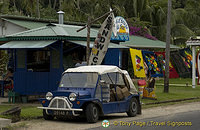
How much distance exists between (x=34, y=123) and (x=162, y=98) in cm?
995

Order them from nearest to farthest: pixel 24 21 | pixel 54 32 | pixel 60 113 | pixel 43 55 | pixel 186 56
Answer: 1. pixel 60 113
2. pixel 54 32
3. pixel 43 55
4. pixel 24 21
5. pixel 186 56

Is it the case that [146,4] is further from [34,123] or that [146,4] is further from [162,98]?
[34,123]

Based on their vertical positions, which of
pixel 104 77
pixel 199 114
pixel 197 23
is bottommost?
pixel 199 114

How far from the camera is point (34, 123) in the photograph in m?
13.4

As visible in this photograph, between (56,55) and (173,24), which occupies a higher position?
(173,24)

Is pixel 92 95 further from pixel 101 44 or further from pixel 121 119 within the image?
pixel 101 44

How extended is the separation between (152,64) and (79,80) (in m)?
18.2

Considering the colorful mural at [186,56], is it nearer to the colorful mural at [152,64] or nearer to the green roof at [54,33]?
the colorful mural at [152,64]

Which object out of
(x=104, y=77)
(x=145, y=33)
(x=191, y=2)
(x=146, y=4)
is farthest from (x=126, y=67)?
(x=191, y=2)

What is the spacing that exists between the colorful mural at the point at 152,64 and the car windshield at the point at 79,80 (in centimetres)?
1710

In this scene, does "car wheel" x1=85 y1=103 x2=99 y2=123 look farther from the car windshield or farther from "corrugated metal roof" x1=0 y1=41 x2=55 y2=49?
"corrugated metal roof" x1=0 y1=41 x2=55 y2=49

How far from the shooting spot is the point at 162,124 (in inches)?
514

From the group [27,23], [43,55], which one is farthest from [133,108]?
[27,23]

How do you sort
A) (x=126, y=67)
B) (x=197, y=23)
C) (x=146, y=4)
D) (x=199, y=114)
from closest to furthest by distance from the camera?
1. (x=199, y=114)
2. (x=126, y=67)
3. (x=146, y=4)
4. (x=197, y=23)
